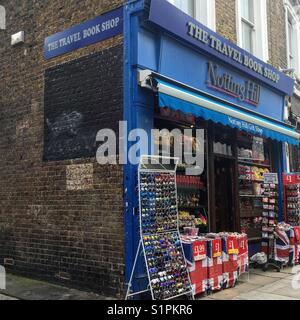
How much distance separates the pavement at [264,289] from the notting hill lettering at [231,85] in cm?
364

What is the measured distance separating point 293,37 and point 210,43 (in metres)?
7.03

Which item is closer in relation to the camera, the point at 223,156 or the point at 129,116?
the point at 129,116

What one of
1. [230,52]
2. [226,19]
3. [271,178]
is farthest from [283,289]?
[226,19]

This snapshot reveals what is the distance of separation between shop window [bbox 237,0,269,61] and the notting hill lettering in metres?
1.35

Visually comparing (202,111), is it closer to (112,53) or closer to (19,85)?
(112,53)

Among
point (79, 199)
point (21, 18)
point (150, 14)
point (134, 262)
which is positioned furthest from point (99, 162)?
point (21, 18)

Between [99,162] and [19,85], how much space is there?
9.85 feet

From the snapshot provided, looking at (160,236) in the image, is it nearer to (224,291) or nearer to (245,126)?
(224,291)

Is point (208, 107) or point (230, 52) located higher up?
point (230, 52)

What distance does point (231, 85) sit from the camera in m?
8.91

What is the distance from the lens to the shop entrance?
935 cm

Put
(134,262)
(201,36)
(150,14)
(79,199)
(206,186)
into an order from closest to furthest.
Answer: (134,262), (150,14), (79,199), (201,36), (206,186)

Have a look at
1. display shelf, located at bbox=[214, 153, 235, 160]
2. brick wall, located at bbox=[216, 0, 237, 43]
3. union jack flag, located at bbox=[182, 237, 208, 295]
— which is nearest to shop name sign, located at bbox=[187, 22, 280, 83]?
brick wall, located at bbox=[216, 0, 237, 43]

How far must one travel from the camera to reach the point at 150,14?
21.6 feet
